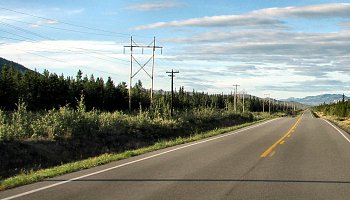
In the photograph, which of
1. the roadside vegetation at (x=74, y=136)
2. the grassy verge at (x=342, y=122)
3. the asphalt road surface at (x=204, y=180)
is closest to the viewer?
the asphalt road surface at (x=204, y=180)

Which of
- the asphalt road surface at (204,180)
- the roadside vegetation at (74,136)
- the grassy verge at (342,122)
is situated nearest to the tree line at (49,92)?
the grassy verge at (342,122)

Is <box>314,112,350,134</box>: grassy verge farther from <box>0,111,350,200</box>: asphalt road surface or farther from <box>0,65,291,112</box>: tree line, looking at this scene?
<box>0,111,350,200</box>: asphalt road surface

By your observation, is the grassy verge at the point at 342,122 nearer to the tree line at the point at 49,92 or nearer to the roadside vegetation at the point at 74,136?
the roadside vegetation at the point at 74,136

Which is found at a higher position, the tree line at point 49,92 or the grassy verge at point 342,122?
the tree line at point 49,92

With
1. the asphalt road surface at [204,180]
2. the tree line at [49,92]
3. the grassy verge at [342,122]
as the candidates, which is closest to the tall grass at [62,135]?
the asphalt road surface at [204,180]

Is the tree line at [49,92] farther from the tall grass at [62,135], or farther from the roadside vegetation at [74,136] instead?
the tall grass at [62,135]

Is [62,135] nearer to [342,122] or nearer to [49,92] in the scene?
[342,122]

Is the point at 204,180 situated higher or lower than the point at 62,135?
lower

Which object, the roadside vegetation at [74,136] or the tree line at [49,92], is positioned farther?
the tree line at [49,92]

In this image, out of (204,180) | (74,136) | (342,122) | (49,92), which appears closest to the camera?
(204,180)

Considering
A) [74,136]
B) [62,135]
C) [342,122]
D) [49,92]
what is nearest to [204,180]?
[62,135]

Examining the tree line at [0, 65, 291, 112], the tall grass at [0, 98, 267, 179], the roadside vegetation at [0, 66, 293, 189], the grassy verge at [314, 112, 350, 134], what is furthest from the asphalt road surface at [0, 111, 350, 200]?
the tree line at [0, 65, 291, 112]

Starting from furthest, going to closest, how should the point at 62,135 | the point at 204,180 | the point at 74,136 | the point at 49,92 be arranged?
1. the point at 49,92
2. the point at 74,136
3. the point at 62,135
4. the point at 204,180

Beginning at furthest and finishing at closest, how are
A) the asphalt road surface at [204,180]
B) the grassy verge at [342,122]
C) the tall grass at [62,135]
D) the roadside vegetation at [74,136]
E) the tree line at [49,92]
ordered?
1. the tree line at [49,92]
2. the grassy verge at [342,122]
3. the tall grass at [62,135]
4. the roadside vegetation at [74,136]
5. the asphalt road surface at [204,180]
